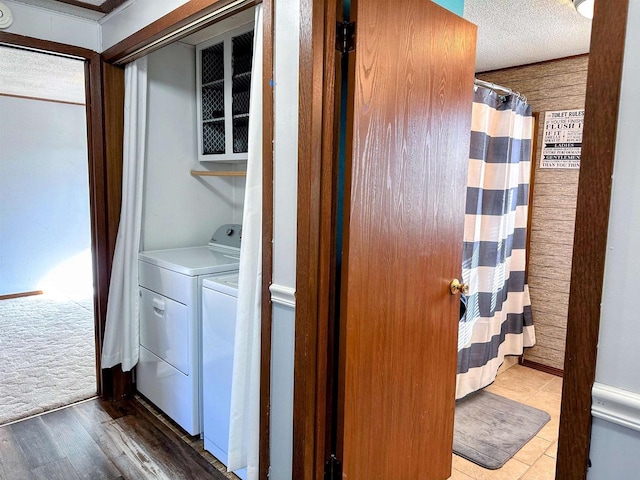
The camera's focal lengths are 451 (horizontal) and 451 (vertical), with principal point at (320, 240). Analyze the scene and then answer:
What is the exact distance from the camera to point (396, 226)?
5.28 feet

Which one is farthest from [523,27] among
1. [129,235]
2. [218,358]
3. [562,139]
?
[129,235]

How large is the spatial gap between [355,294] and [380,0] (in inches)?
37.6

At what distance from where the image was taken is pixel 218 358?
212 centimetres

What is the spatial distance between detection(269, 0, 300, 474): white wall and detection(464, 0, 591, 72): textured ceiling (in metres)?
1.16

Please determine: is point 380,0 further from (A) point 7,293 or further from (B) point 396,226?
(A) point 7,293

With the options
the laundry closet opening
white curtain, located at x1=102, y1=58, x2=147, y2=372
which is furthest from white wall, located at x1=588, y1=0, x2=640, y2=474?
the laundry closet opening

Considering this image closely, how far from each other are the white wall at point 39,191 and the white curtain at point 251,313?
4068mm

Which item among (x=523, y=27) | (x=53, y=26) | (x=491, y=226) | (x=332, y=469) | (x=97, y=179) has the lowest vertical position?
(x=332, y=469)

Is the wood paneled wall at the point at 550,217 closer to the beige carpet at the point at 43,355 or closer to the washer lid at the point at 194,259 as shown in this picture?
the washer lid at the point at 194,259

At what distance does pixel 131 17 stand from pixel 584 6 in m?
2.16

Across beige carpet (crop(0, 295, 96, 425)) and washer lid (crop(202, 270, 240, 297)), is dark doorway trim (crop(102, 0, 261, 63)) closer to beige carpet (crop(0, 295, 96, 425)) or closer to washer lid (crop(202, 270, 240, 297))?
washer lid (crop(202, 270, 240, 297))

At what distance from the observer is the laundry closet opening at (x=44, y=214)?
3.70 meters

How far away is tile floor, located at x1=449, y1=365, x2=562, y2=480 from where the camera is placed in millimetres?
2127

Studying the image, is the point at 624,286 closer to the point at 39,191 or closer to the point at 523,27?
the point at 523,27
